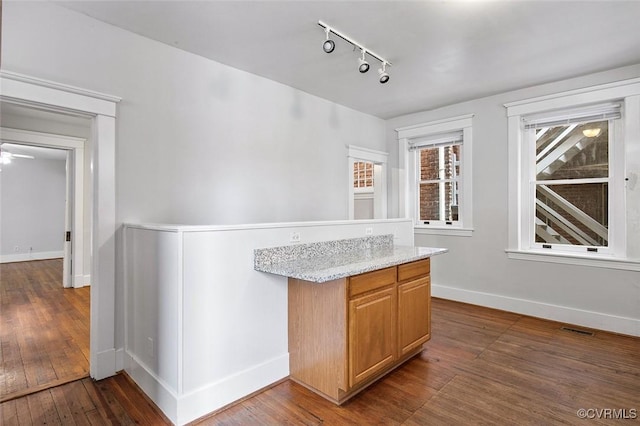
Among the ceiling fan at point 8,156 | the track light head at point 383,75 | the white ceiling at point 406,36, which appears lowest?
the ceiling fan at point 8,156

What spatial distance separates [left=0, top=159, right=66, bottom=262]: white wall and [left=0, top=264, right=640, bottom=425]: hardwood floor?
734cm

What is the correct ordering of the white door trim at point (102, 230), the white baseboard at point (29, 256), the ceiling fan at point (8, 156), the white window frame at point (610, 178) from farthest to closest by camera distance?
1. the white baseboard at point (29, 256)
2. the ceiling fan at point (8, 156)
3. the white window frame at point (610, 178)
4. the white door trim at point (102, 230)

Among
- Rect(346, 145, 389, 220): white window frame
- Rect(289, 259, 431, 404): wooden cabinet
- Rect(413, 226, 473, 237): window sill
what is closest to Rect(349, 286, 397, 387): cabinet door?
Rect(289, 259, 431, 404): wooden cabinet

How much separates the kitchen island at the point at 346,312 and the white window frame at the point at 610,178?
6.36 feet

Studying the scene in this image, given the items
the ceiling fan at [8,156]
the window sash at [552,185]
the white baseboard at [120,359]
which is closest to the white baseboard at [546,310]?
the window sash at [552,185]

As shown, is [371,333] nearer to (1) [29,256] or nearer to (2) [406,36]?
(2) [406,36]

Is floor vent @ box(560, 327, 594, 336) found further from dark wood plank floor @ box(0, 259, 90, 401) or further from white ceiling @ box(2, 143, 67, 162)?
white ceiling @ box(2, 143, 67, 162)

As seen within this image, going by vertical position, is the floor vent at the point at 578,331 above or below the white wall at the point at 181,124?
below

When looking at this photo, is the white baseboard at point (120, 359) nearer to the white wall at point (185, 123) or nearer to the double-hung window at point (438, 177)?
the white wall at point (185, 123)

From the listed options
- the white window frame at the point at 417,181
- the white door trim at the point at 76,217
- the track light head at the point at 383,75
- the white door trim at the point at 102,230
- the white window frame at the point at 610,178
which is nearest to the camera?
the white door trim at the point at 102,230

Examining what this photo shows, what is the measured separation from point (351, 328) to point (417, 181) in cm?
341

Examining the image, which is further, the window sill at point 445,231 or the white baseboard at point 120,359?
the window sill at point 445,231

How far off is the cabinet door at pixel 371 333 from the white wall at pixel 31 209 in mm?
8831

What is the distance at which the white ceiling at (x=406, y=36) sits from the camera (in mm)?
2512
